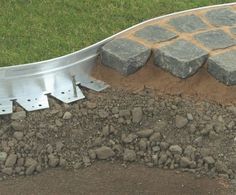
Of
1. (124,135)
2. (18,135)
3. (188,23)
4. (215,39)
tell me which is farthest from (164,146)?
(188,23)

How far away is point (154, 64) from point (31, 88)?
3.10 feet

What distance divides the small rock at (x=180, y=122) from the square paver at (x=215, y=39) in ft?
2.20

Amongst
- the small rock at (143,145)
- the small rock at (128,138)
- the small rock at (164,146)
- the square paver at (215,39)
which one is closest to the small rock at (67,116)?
the small rock at (128,138)

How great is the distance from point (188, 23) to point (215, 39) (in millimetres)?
339

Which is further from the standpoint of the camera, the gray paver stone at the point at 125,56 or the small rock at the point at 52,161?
the gray paver stone at the point at 125,56

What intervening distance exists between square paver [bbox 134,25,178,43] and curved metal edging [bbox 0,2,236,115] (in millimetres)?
378

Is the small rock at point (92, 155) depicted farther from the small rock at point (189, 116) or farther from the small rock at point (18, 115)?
the small rock at point (189, 116)

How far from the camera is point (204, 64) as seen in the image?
13.3 ft

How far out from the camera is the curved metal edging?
3.92 metres

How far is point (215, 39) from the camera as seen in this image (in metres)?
4.26

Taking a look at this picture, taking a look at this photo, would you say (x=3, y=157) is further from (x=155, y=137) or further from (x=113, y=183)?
(x=155, y=137)

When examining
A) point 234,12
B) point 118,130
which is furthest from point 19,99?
point 234,12

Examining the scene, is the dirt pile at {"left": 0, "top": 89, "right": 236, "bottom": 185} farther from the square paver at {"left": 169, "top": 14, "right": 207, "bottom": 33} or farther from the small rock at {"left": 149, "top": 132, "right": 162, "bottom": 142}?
the square paver at {"left": 169, "top": 14, "right": 207, "bottom": 33}

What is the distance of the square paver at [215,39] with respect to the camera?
417cm
